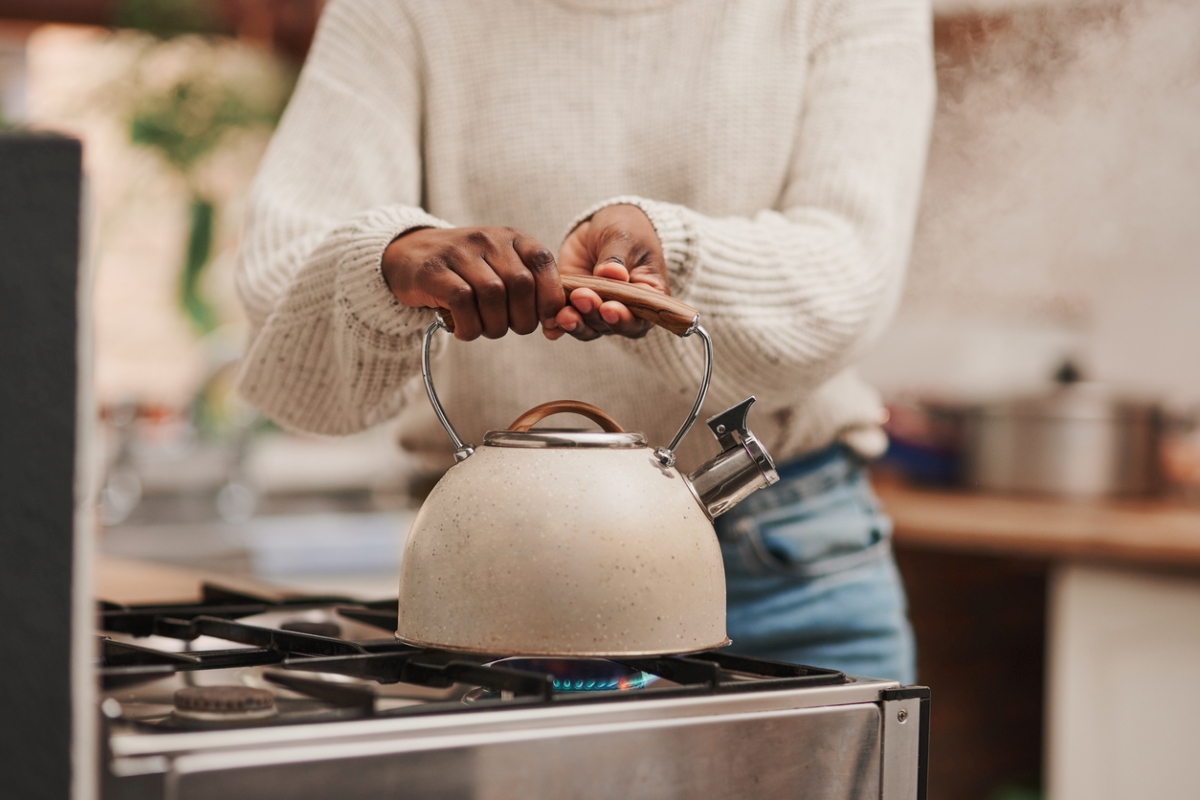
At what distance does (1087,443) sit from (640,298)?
191 centimetres

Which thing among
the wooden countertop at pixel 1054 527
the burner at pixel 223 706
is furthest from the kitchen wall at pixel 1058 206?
the burner at pixel 223 706

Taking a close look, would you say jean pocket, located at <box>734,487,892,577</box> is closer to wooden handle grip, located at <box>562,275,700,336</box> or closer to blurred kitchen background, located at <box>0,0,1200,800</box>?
wooden handle grip, located at <box>562,275,700,336</box>

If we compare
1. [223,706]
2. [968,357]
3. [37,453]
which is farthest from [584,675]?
[968,357]

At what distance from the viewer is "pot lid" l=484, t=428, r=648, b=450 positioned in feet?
2.22

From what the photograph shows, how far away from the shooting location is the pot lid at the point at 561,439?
677 mm

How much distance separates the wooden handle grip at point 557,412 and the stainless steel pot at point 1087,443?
1.86 meters

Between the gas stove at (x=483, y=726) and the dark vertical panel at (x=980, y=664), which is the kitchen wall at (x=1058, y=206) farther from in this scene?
the gas stove at (x=483, y=726)

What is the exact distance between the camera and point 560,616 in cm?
63

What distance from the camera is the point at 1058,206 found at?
9.37 ft

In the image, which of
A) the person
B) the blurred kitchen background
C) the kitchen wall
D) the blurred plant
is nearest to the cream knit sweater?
Answer: the person

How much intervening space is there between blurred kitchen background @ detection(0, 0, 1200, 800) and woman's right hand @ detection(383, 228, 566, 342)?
3.01 feet

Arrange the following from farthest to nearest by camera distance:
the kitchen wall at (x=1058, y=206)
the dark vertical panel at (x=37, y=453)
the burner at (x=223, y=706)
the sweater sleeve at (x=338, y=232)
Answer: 1. the kitchen wall at (x=1058, y=206)
2. the sweater sleeve at (x=338, y=232)
3. the burner at (x=223, y=706)
4. the dark vertical panel at (x=37, y=453)

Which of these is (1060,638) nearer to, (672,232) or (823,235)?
(823,235)

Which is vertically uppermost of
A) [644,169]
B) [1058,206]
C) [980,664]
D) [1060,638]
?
[1058,206]
